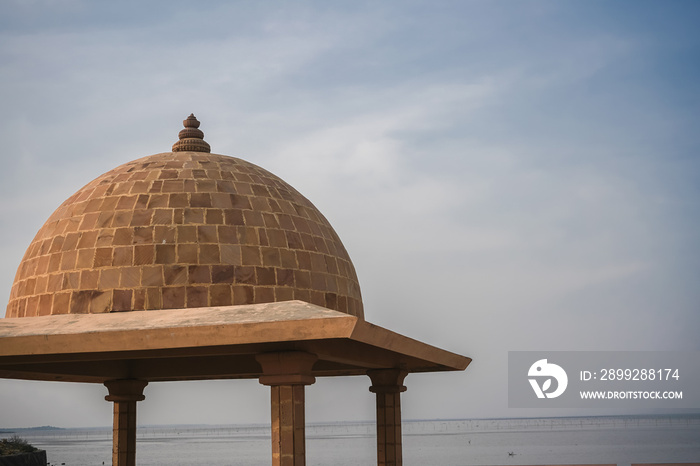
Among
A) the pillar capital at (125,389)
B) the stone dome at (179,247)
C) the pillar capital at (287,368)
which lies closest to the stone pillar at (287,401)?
the pillar capital at (287,368)

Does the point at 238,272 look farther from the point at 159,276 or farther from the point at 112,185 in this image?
the point at 112,185

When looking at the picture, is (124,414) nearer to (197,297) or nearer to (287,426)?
(197,297)

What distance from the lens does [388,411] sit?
55.0 ft

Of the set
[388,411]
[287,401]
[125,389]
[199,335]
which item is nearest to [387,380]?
[388,411]

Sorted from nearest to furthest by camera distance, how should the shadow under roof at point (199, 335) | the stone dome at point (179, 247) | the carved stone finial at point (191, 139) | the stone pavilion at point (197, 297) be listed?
the shadow under roof at point (199, 335), the stone pavilion at point (197, 297), the stone dome at point (179, 247), the carved stone finial at point (191, 139)

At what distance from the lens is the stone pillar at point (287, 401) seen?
1178 centimetres

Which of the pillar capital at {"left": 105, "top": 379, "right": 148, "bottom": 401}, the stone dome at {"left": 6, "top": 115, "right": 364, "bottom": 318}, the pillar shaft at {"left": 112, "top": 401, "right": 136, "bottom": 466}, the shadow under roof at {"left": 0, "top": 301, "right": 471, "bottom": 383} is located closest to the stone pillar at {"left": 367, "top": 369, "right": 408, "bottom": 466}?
the stone dome at {"left": 6, "top": 115, "right": 364, "bottom": 318}

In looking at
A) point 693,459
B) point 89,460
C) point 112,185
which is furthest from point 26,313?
point 89,460

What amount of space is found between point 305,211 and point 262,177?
105 centimetres

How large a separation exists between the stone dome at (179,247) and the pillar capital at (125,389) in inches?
105

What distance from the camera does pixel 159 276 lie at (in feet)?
46.4

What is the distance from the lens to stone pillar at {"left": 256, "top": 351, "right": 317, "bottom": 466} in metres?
11.8

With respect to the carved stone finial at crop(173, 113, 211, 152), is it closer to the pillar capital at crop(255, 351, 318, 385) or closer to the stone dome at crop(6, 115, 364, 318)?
A: the stone dome at crop(6, 115, 364, 318)

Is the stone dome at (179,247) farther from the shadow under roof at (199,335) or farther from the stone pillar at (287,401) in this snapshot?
the stone pillar at (287,401)
